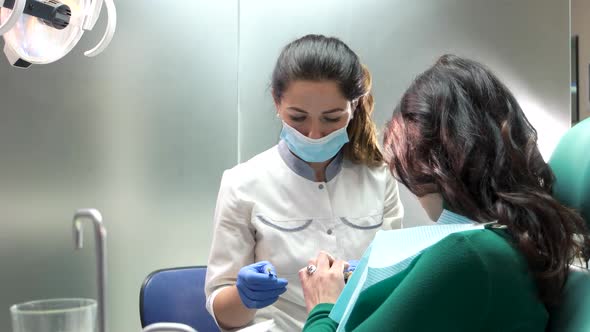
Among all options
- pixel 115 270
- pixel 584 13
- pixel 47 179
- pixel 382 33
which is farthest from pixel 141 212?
pixel 584 13

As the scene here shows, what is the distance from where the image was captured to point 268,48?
8.82ft

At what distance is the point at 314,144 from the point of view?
1.73 metres

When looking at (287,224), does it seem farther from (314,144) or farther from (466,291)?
(466,291)

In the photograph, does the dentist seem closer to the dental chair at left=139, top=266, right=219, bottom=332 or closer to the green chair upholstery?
the dental chair at left=139, top=266, right=219, bottom=332

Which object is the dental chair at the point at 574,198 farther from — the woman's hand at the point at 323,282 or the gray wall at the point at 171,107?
A: the gray wall at the point at 171,107

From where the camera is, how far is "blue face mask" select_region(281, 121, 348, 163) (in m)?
1.73

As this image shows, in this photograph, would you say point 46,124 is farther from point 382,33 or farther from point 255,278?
point 382,33

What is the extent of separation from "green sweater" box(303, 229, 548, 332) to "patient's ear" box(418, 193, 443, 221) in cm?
17

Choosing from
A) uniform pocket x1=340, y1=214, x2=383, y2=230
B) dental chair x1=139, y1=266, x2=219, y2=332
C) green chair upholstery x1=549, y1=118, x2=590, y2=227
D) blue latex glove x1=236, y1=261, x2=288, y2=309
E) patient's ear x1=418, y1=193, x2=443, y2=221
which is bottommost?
dental chair x1=139, y1=266, x2=219, y2=332

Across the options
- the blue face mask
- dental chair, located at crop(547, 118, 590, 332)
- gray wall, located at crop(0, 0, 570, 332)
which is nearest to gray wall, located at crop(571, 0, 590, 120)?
gray wall, located at crop(0, 0, 570, 332)

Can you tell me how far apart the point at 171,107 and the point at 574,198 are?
1513mm

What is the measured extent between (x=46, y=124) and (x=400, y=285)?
1.08 m

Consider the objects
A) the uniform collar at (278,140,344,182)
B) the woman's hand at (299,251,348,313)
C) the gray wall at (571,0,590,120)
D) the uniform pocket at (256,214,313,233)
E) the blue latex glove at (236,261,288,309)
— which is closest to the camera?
the woman's hand at (299,251,348,313)

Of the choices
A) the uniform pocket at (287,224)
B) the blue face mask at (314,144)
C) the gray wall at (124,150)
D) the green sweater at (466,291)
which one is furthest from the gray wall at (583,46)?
the green sweater at (466,291)
